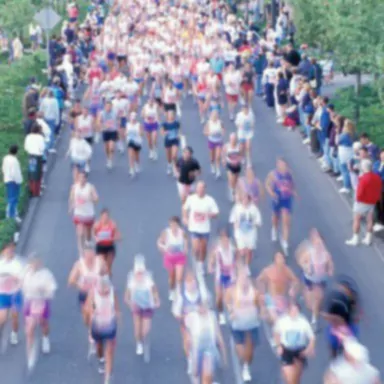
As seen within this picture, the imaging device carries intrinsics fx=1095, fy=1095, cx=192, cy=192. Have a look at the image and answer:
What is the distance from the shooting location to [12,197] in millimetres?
20125

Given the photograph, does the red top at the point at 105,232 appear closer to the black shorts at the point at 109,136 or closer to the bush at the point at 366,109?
the black shorts at the point at 109,136

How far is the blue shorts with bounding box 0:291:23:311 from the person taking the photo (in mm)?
14508

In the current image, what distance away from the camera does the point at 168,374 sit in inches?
556

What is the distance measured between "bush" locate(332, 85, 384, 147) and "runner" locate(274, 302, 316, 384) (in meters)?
12.7

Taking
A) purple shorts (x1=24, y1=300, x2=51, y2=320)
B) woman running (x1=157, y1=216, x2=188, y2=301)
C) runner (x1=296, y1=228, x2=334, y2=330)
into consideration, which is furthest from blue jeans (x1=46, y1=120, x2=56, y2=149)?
runner (x1=296, y1=228, x2=334, y2=330)

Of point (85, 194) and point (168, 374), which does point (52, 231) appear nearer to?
point (85, 194)

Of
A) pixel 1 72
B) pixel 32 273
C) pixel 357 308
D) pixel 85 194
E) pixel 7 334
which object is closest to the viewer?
pixel 357 308

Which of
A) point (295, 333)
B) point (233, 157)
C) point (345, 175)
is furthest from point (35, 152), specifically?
point (295, 333)

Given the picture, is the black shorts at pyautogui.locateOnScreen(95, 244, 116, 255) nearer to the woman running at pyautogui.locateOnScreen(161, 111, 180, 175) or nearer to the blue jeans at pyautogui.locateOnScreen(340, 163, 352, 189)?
the woman running at pyautogui.locateOnScreen(161, 111, 180, 175)

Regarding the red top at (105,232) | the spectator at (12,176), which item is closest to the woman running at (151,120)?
the spectator at (12,176)

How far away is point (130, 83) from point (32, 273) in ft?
48.8

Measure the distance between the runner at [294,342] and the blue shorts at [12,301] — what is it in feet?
12.5

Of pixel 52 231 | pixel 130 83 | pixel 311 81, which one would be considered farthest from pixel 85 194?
pixel 311 81

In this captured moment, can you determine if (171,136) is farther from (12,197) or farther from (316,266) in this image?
(316,266)
